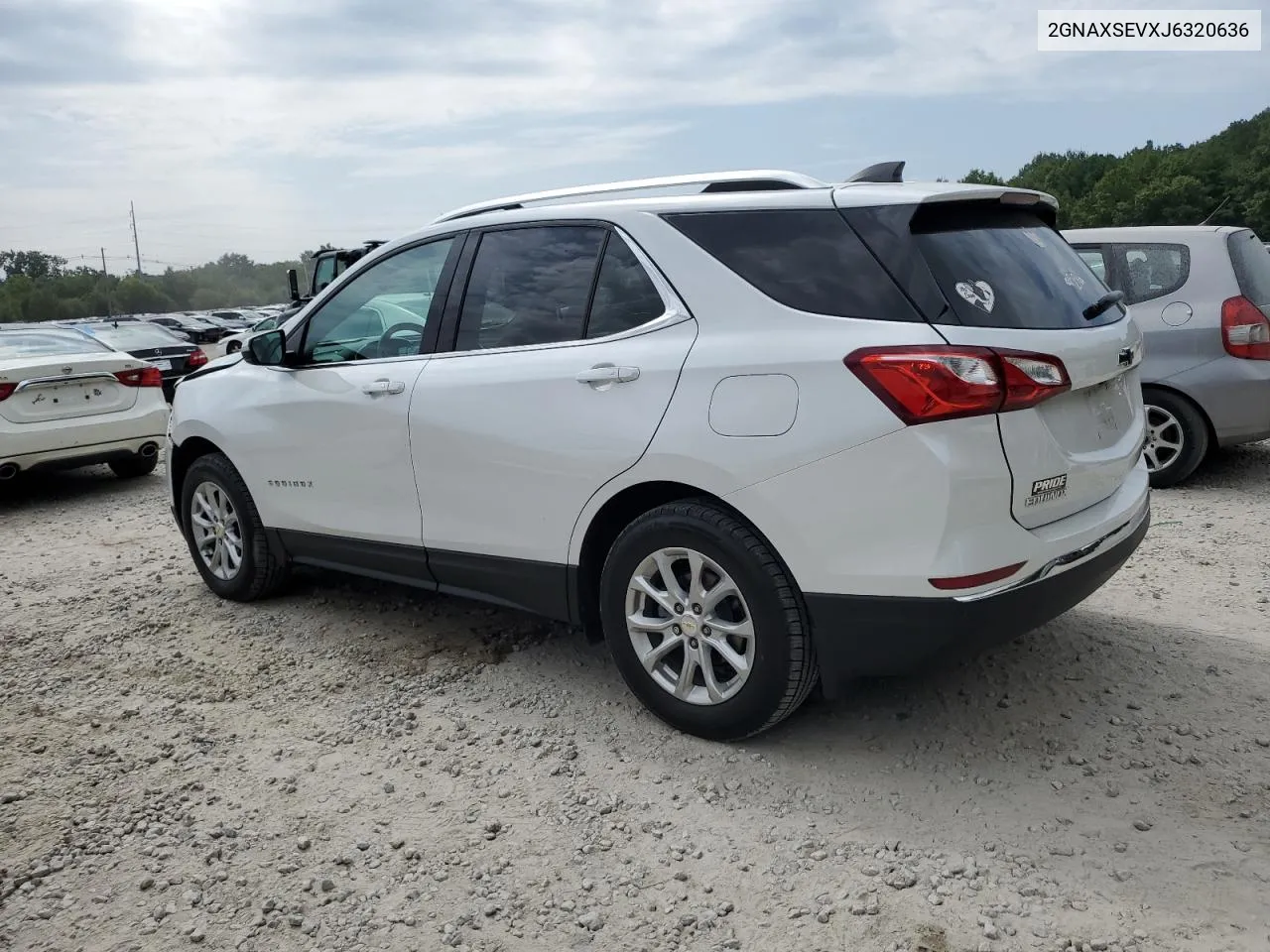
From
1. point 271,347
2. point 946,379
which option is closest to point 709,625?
point 946,379

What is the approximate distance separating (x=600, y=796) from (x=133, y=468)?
7.60 m

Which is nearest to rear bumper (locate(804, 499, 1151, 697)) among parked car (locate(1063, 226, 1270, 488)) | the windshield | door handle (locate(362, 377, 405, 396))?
door handle (locate(362, 377, 405, 396))

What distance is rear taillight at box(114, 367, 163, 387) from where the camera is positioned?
8766 millimetres

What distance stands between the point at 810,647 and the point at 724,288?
1.16m

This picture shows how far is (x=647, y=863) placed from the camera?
2.96 meters

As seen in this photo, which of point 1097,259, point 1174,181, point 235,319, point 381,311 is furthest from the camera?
point 1174,181

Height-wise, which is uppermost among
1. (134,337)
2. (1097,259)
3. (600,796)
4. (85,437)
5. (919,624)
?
(1097,259)

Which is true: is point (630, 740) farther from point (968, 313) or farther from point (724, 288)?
point (968, 313)

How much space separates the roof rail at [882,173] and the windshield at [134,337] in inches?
470

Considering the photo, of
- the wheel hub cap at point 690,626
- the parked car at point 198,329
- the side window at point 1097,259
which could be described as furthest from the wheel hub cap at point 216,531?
the parked car at point 198,329

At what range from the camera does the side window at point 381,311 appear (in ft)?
14.2

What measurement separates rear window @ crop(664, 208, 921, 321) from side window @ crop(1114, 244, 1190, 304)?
469 centimetres

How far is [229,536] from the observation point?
17.4 feet

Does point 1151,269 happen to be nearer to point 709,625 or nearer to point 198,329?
point 709,625
